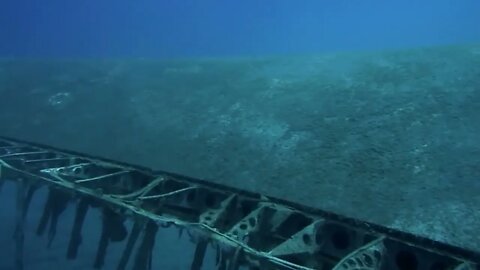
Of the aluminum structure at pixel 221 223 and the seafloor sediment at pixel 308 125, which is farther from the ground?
the seafloor sediment at pixel 308 125

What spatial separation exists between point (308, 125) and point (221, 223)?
6.46 ft

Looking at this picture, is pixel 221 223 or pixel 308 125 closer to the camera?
pixel 221 223

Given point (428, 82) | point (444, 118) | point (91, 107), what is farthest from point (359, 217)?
point (91, 107)

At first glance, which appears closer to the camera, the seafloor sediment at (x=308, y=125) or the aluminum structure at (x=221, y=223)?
the aluminum structure at (x=221, y=223)

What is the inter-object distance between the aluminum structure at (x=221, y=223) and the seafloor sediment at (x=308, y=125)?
0.13 meters

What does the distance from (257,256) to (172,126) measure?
131 inches

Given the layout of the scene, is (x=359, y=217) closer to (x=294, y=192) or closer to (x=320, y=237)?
(x=320, y=237)

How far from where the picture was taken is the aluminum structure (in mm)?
2962

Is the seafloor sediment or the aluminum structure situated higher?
the seafloor sediment

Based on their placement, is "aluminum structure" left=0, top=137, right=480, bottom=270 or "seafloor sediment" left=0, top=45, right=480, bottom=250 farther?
"seafloor sediment" left=0, top=45, right=480, bottom=250

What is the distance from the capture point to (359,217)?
10.9ft

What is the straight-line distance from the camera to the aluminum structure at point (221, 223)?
9.72 ft

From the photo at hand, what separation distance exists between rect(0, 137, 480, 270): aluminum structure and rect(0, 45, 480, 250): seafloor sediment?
13 centimetres

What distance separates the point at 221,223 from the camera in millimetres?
3789
